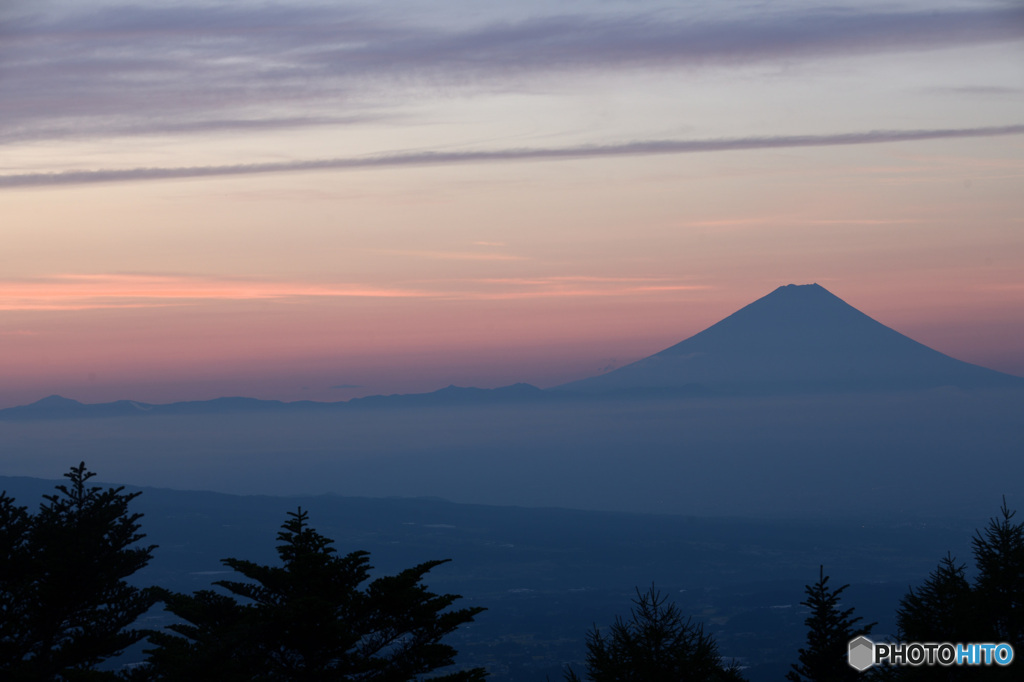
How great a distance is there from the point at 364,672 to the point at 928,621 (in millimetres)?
16432

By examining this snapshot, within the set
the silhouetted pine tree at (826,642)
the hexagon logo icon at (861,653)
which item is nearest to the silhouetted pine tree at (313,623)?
the hexagon logo icon at (861,653)

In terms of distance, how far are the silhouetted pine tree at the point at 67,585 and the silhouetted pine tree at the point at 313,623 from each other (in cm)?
331

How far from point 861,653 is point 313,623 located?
15.9 meters

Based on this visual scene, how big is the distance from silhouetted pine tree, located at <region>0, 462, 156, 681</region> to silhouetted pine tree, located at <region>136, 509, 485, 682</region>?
130 inches

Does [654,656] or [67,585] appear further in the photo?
[67,585]

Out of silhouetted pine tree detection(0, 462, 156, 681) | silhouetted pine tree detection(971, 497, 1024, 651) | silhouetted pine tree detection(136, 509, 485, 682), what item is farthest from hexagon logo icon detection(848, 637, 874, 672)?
silhouetted pine tree detection(0, 462, 156, 681)

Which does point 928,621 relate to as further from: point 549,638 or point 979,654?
point 549,638

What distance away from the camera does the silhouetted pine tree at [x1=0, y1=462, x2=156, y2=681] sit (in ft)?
71.7

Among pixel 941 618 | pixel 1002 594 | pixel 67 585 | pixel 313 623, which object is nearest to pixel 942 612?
pixel 941 618

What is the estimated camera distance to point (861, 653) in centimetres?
2612

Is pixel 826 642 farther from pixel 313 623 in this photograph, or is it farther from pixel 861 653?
pixel 313 623

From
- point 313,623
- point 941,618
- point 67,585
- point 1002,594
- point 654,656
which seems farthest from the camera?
point 941,618

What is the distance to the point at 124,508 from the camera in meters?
24.6

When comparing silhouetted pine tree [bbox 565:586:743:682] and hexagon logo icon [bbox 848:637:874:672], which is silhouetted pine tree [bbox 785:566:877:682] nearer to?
hexagon logo icon [bbox 848:637:874:672]
